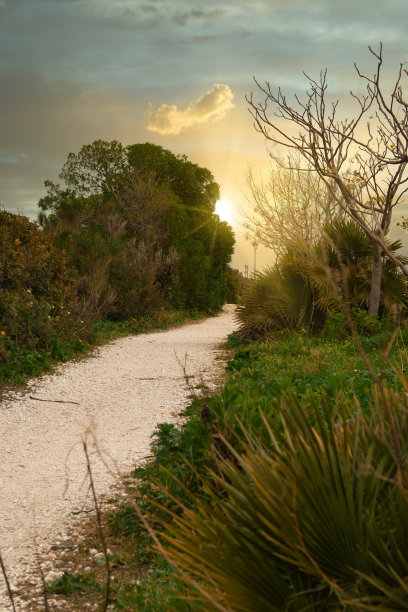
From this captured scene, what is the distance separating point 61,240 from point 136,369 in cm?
740

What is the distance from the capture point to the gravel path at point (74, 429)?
3.98m

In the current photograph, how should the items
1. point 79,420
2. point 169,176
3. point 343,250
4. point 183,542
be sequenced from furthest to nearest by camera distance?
point 169,176 → point 343,250 → point 79,420 → point 183,542

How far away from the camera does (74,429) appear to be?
6.60m

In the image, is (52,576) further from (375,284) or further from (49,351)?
(375,284)

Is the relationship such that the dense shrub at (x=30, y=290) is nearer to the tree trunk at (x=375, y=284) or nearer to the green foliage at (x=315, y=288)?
the green foliage at (x=315, y=288)

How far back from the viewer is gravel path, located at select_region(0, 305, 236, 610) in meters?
3.98

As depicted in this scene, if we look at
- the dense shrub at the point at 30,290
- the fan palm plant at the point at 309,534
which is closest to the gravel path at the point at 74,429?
the fan palm plant at the point at 309,534

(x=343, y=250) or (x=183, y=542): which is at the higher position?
(x=343, y=250)

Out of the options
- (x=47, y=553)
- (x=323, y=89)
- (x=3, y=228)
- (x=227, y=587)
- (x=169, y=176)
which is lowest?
(x=47, y=553)

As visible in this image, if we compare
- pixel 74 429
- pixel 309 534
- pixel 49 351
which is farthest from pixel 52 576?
pixel 49 351

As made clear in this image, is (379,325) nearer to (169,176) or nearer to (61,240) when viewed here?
(61,240)

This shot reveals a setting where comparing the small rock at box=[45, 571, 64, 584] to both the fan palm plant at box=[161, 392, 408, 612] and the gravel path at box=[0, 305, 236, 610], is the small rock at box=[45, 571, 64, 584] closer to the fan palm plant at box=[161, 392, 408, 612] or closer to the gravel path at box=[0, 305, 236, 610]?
the gravel path at box=[0, 305, 236, 610]

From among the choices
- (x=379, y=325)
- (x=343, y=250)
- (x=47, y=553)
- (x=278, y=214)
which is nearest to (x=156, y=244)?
(x=278, y=214)

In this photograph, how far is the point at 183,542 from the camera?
174 cm
